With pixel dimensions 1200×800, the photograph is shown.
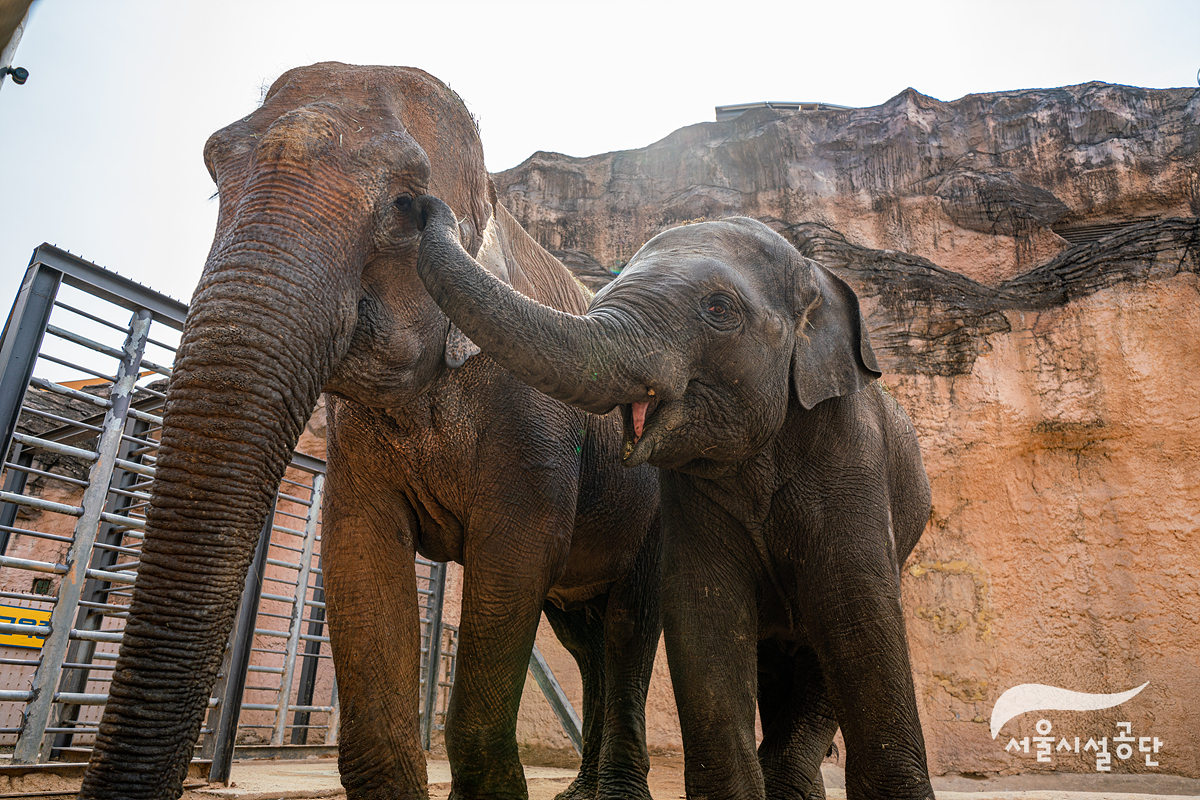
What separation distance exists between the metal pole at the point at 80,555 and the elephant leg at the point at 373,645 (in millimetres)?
2119

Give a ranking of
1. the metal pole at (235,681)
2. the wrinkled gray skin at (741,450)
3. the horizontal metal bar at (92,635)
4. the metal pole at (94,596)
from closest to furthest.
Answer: the wrinkled gray skin at (741,450), the horizontal metal bar at (92,635), the metal pole at (235,681), the metal pole at (94,596)

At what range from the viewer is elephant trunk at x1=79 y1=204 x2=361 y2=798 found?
216cm

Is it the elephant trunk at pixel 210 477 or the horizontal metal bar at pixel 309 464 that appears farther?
the horizontal metal bar at pixel 309 464

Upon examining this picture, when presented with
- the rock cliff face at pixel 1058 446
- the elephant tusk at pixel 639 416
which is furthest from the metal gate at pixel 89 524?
the rock cliff face at pixel 1058 446

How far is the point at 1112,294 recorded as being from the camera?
10898mm

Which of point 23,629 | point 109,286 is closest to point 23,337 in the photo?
point 109,286

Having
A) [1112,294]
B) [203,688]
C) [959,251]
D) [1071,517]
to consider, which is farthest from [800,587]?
[959,251]

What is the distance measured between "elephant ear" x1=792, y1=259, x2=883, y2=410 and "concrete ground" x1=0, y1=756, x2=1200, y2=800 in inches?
128

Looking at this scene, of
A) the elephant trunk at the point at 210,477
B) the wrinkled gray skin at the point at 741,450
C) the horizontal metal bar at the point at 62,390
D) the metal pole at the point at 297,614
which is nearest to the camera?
the elephant trunk at the point at 210,477

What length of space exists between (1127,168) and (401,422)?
552 inches

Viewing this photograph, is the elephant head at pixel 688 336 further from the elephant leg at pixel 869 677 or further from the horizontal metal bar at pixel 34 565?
the horizontal metal bar at pixel 34 565

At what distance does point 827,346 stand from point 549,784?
15.7 ft

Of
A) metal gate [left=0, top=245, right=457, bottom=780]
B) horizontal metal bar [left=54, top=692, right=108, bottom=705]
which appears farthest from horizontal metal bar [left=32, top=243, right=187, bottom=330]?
horizontal metal bar [left=54, top=692, right=108, bottom=705]

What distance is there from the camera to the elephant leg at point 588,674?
5322 mm
